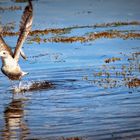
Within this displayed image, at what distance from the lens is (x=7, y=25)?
48.1 metres

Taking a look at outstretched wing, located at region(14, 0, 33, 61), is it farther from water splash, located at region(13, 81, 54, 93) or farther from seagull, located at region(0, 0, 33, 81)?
water splash, located at region(13, 81, 54, 93)

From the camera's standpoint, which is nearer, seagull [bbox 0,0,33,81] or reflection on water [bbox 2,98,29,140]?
A: reflection on water [bbox 2,98,29,140]

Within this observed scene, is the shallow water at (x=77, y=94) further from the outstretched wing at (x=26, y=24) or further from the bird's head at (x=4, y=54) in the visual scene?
the outstretched wing at (x=26, y=24)

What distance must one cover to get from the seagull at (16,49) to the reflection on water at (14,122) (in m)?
1.78

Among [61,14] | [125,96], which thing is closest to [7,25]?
[61,14]

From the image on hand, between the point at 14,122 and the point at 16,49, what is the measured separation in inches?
206

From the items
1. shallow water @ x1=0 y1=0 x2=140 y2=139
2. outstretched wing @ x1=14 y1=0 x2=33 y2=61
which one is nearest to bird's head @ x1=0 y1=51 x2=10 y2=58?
outstretched wing @ x1=14 y1=0 x2=33 y2=61

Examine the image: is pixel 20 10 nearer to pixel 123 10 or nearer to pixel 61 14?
pixel 61 14

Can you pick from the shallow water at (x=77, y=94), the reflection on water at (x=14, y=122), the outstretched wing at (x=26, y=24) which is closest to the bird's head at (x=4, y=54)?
the outstretched wing at (x=26, y=24)

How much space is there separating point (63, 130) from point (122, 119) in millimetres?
1585

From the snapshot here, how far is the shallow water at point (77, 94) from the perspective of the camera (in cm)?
1269

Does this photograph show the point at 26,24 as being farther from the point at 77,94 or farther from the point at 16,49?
the point at 77,94

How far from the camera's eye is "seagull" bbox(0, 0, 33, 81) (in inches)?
731

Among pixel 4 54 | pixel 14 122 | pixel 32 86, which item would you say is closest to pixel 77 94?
pixel 32 86
